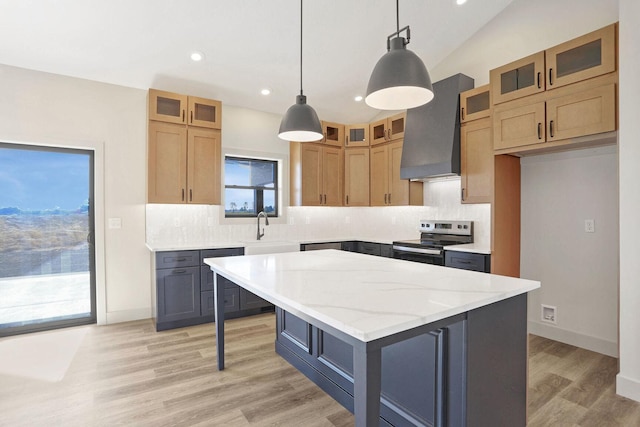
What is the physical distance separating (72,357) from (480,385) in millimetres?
3220

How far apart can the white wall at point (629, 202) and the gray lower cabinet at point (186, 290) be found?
3333 millimetres

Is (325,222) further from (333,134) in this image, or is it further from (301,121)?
(301,121)

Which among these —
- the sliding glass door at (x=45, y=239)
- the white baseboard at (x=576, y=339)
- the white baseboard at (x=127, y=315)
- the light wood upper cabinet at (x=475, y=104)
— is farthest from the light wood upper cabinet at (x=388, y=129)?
the white baseboard at (x=127, y=315)

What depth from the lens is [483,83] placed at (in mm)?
3916

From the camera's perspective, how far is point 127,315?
391 centimetres

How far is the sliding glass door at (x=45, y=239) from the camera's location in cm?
347

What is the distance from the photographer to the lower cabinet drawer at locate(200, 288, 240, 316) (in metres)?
3.83

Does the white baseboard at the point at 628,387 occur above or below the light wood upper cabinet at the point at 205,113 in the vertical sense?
below

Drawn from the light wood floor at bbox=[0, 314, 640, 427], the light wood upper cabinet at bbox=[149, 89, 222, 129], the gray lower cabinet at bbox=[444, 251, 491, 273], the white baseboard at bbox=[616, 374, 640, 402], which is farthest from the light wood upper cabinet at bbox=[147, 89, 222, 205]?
the white baseboard at bbox=[616, 374, 640, 402]

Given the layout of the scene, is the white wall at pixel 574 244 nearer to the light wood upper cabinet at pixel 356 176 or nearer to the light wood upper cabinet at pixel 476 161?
the light wood upper cabinet at pixel 476 161

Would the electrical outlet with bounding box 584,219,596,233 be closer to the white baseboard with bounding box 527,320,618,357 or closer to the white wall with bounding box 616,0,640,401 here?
the white wall with bounding box 616,0,640,401

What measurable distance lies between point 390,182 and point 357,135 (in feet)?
3.02

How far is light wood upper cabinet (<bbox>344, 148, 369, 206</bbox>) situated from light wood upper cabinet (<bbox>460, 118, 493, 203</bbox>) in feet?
5.00

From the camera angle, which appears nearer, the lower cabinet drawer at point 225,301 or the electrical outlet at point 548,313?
the electrical outlet at point 548,313
